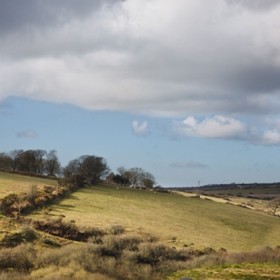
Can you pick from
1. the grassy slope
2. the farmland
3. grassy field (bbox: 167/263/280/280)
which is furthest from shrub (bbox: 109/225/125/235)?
grassy field (bbox: 167/263/280/280)

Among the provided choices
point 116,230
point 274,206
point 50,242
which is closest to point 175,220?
point 116,230

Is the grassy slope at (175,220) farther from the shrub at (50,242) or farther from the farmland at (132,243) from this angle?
the shrub at (50,242)

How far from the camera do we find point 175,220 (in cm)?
6881

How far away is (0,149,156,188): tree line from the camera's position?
438 ft

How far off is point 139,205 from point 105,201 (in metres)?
6.10

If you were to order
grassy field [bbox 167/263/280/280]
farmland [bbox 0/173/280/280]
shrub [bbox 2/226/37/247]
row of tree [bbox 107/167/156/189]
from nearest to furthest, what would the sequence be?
grassy field [bbox 167/263/280/280] < farmland [bbox 0/173/280/280] < shrub [bbox 2/226/37/247] < row of tree [bbox 107/167/156/189]

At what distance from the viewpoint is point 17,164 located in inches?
5655

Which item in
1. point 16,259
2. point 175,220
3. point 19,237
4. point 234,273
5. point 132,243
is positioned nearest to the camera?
point 16,259

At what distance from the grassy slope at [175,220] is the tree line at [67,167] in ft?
151

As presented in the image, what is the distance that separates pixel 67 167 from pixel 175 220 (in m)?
77.9

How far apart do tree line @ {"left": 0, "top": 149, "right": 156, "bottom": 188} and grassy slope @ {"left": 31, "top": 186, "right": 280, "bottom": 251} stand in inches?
1809

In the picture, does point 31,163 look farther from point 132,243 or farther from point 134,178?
point 132,243

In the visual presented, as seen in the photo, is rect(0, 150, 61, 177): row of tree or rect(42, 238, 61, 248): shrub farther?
rect(0, 150, 61, 177): row of tree

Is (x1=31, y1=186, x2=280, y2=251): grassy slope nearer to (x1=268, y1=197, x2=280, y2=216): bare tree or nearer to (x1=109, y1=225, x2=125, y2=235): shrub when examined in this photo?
(x1=109, y1=225, x2=125, y2=235): shrub
